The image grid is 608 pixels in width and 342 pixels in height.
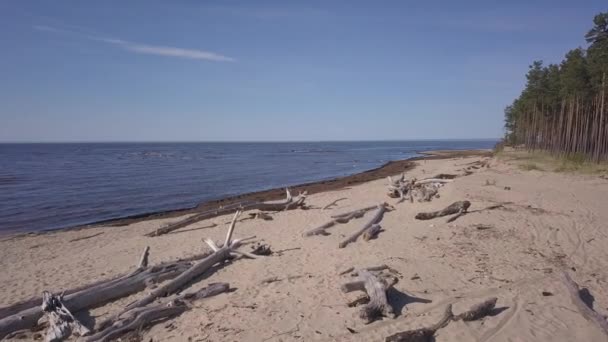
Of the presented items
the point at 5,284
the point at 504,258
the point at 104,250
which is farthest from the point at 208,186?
the point at 504,258

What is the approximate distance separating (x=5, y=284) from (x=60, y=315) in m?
4.11

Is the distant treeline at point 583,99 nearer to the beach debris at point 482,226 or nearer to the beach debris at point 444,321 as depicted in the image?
the beach debris at point 482,226

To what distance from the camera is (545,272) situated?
7371mm

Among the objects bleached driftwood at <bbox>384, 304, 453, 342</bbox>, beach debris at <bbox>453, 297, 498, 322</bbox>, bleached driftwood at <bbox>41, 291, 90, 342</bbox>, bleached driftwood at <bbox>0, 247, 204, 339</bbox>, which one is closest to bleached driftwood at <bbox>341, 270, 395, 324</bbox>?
bleached driftwood at <bbox>384, 304, 453, 342</bbox>

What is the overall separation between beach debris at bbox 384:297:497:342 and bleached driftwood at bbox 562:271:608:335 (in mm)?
1285

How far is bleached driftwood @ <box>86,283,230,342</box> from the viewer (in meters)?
5.25

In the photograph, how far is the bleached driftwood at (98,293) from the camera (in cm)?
578

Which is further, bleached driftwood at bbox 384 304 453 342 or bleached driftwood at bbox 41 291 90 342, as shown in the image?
bleached driftwood at bbox 41 291 90 342

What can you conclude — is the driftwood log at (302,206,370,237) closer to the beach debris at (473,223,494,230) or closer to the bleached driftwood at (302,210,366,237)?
the bleached driftwood at (302,210,366,237)

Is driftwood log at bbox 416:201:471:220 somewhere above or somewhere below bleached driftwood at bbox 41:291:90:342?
above

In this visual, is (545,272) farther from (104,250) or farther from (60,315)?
(104,250)

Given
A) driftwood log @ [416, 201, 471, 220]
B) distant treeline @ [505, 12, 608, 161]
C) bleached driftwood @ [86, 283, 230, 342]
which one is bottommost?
bleached driftwood @ [86, 283, 230, 342]

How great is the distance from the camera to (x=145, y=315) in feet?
18.6

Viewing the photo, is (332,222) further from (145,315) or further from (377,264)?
(145,315)
